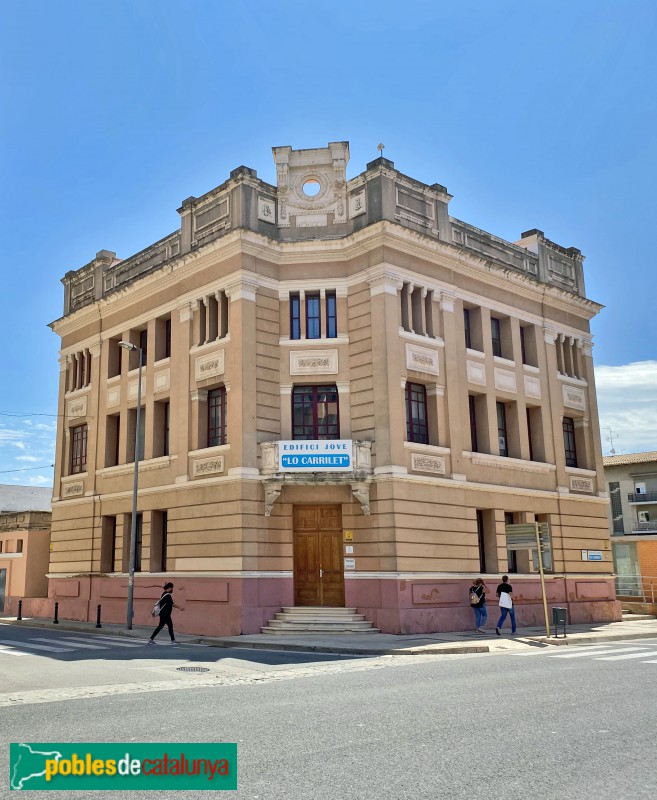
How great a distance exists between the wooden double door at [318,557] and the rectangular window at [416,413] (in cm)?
347

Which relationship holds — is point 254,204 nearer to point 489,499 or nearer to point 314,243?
point 314,243

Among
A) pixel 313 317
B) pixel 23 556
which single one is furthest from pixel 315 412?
pixel 23 556

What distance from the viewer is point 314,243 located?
25.6 metres

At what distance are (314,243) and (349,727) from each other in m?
19.3

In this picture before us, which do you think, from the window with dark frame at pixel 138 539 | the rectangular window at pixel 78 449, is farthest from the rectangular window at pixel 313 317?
the rectangular window at pixel 78 449

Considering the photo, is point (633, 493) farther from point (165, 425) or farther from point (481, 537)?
point (165, 425)

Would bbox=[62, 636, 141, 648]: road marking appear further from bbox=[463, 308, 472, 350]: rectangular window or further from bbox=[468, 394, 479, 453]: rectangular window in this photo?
bbox=[463, 308, 472, 350]: rectangular window

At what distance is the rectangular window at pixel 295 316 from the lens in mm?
25656

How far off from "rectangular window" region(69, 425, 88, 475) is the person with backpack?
56.3 feet

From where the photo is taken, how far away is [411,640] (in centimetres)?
2050

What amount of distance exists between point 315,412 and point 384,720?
1662 cm

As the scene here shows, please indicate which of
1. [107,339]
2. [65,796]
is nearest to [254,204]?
[107,339]

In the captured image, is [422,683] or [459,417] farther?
[459,417]

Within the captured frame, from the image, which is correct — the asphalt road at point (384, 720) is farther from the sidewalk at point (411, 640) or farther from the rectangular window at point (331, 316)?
the rectangular window at point (331, 316)
